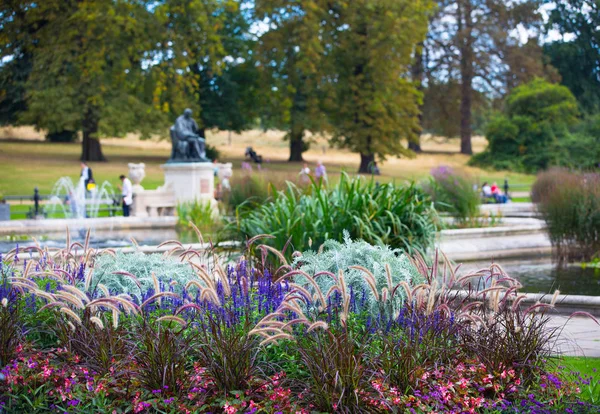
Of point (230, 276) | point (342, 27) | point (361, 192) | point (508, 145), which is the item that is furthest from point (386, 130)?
point (230, 276)

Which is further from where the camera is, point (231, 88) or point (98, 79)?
point (231, 88)

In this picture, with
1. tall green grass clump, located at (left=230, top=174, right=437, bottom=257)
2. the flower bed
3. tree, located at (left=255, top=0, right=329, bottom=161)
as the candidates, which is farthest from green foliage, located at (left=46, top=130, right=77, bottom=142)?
the flower bed

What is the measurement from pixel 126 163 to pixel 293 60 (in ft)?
34.7

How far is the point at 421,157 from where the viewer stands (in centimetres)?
5638

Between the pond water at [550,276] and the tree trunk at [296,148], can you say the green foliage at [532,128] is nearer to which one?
the tree trunk at [296,148]

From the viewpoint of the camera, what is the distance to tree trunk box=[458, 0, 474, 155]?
56.6 m

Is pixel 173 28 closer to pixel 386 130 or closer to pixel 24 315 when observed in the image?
pixel 386 130

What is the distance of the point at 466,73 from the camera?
2244 inches

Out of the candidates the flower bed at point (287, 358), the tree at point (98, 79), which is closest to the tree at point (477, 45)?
the tree at point (98, 79)

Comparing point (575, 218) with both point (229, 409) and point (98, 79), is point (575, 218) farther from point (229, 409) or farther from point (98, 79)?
point (98, 79)

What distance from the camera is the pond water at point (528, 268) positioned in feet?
31.7

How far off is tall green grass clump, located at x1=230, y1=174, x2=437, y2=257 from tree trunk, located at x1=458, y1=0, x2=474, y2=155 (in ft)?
162

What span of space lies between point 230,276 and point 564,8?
2359 inches

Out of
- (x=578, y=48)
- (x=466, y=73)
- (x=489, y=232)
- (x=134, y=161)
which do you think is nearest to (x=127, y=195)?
(x=489, y=232)
